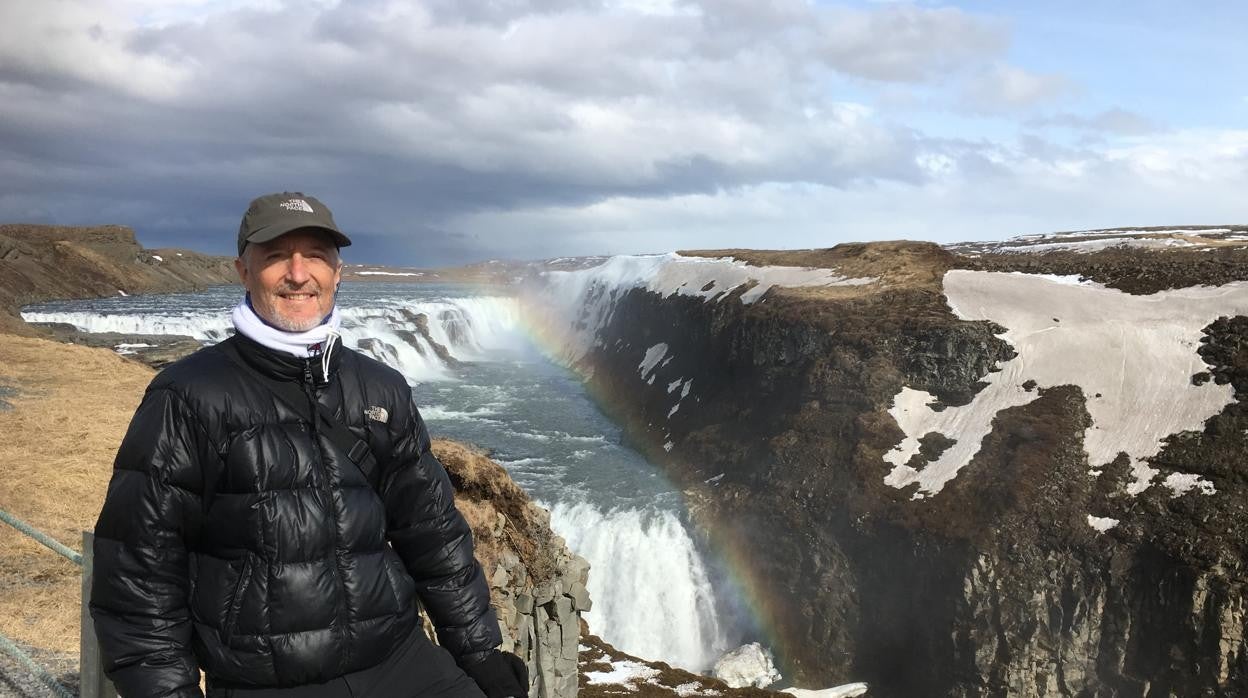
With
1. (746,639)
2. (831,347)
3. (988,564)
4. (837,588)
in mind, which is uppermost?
(831,347)

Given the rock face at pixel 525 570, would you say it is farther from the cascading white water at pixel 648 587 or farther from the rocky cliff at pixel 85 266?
the rocky cliff at pixel 85 266

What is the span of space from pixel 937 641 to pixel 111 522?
2867cm

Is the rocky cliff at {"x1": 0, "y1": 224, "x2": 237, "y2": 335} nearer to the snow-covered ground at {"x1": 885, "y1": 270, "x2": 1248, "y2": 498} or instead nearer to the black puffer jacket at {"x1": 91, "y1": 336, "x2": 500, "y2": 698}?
the snow-covered ground at {"x1": 885, "y1": 270, "x2": 1248, "y2": 498}

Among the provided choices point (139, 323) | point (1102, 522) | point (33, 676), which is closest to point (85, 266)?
point (139, 323)

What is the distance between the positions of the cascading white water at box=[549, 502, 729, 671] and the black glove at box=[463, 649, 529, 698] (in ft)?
91.5

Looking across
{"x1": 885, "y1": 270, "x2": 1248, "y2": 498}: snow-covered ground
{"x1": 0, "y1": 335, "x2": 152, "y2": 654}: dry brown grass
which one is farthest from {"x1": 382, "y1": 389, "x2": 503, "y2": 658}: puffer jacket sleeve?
{"x1": 885, "y1": 270, "x2": 1248, "y2": 498}: snow-covered ground

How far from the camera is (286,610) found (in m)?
3.80

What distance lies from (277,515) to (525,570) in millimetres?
10284

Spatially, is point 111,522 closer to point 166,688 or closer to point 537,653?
point 166,688

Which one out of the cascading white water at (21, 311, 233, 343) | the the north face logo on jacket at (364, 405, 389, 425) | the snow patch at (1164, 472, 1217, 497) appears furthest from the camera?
the cascading white water at (21, 311, 233, 343)

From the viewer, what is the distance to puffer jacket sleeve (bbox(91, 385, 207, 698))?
3510 mm

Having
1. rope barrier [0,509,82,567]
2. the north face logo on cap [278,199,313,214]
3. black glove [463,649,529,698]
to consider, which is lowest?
black glove [463,649,529,698]

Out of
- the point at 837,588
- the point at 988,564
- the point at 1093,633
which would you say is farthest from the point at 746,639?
the point at 1093,633

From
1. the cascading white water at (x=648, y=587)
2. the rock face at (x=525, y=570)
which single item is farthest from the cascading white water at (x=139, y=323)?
the rock face at (x=525, y=570)
